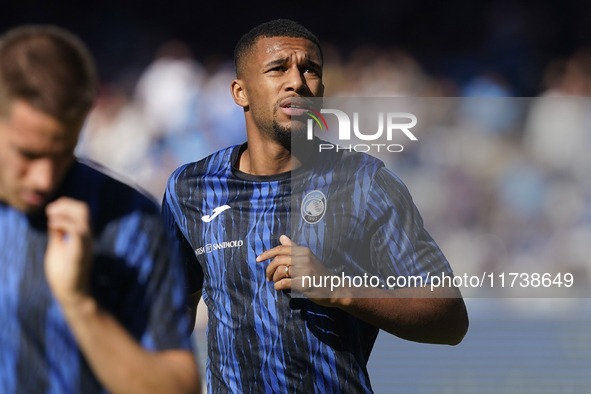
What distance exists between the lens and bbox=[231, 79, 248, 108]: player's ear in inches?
102

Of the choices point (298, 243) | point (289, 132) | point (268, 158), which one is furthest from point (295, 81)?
point (298, 243)

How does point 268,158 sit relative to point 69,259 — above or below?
above

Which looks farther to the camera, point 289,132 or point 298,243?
point 289,132

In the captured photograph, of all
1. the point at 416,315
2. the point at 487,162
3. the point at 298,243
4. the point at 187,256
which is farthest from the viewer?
the point at 487,162

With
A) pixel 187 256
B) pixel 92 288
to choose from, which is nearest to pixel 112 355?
pixel 92 288

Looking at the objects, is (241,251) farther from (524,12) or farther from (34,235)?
(524,12)

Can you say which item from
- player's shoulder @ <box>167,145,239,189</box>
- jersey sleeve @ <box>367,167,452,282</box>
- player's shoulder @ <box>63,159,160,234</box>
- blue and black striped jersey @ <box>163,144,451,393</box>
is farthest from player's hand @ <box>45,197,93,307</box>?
player's shoulder @ <box>167,145,239,189</box>

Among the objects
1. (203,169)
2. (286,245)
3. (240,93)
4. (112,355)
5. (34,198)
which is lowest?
(112,355)

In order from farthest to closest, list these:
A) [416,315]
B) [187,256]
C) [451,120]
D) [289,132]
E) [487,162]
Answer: [487,162]
[451,120]
[187,256]
[289,132]
[416,315]

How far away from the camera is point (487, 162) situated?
11.4ft

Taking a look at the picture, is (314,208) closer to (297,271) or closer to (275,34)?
(297,271)

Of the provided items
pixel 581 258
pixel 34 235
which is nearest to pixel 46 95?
pixel 34 235

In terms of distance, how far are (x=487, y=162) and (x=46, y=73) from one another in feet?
9.08

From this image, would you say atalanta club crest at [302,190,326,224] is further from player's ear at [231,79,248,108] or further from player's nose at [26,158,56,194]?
→ player's nose at [26,158,56,194]
